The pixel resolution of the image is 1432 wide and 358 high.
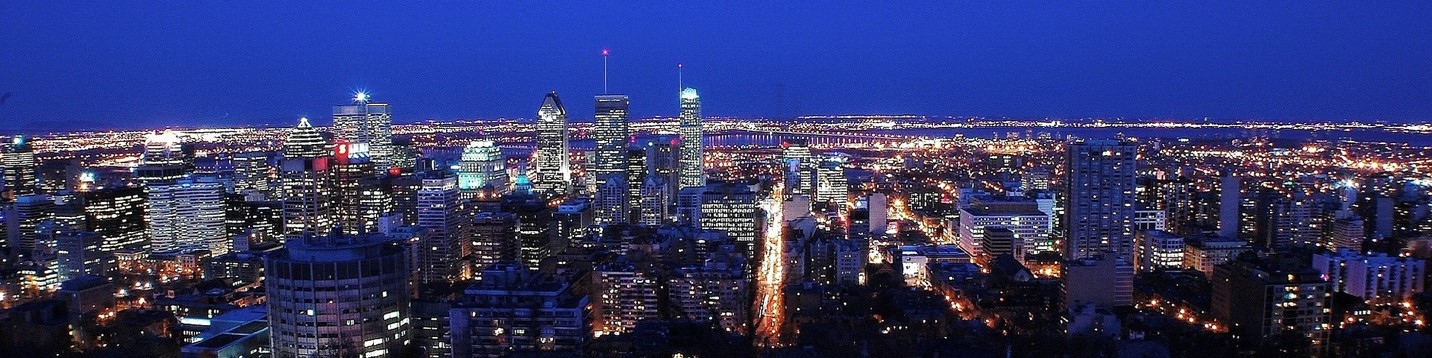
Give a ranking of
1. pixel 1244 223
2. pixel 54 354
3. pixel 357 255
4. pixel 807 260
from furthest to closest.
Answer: pixel 1244 223
pixel 807 260
pixel 54 354
pixel 357 255

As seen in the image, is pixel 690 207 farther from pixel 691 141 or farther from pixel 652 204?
pixel 691 141

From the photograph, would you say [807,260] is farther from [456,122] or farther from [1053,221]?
[456,122]

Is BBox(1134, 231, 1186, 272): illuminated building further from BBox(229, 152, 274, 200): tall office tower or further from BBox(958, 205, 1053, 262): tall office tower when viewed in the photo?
BBox(229, 152, 274, 200): tall office tower

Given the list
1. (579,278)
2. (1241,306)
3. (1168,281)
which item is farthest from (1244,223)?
(579,278)

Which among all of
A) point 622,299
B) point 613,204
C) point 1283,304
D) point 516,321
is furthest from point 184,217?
point 1283,304

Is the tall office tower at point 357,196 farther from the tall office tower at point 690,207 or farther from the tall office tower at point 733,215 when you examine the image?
the tall office tower at point 733,215

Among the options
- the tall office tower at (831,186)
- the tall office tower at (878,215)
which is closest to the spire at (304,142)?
the tall office tower at (831,186)
